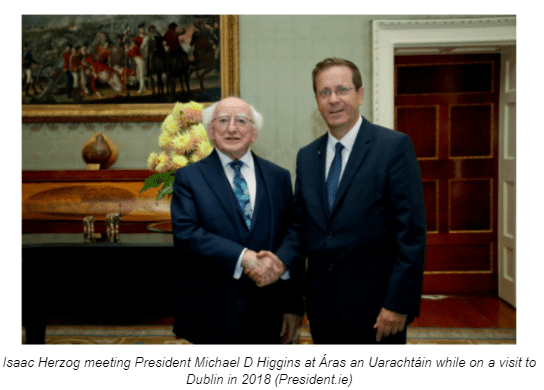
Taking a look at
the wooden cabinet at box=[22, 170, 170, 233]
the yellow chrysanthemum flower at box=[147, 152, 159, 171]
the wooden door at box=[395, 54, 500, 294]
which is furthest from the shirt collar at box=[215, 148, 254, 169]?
the wooden door at box=[395, 54, 500, 294]

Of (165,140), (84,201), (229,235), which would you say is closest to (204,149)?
(165,140)

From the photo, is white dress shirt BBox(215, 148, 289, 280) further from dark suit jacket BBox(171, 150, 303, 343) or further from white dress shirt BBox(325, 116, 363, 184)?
white dress shirt BBox(325, 116, 363, 184)

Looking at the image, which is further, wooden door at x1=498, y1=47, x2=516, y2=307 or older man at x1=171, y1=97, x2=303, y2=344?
wooden door at x1=498, y1=47, x2=516, y2=307

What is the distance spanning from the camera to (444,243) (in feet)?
15.2

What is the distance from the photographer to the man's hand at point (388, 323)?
1.50m

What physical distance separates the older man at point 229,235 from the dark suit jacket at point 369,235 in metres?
0.14

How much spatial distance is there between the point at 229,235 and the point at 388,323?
25.7 inches

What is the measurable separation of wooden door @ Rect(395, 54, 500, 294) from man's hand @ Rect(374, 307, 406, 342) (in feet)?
11.0

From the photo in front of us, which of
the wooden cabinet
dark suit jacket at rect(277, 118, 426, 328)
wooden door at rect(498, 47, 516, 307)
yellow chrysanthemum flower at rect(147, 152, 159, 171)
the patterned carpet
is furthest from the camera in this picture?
wooden door at rect(498, 47, 516, 307)

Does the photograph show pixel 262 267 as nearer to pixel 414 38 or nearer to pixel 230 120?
pixel 230 120

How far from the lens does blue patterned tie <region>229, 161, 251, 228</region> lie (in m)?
1.64

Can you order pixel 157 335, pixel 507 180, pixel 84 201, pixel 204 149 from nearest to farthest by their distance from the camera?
1. pixel 204 149
2. pixel 157 335
3. pixel 84 201
4. pixel 507 180

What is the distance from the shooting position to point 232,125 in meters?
1.64

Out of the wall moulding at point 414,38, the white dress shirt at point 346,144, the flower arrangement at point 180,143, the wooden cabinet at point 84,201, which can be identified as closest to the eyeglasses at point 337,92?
the white dress shirt at point 346,144
